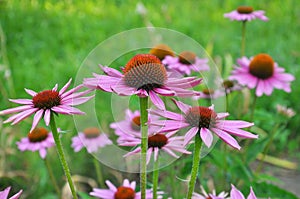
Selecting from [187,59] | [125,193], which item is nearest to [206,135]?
[125,193]

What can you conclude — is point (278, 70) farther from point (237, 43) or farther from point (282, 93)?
point (237, 43)

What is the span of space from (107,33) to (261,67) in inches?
65.5

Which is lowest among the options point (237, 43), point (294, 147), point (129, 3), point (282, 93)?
point (294, 147)

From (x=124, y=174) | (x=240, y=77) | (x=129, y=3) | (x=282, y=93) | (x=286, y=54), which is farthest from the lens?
(x=129, y=3)

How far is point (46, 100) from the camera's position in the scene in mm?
613

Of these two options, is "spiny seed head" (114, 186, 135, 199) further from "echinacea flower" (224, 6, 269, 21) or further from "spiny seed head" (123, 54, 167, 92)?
"echinacea flower" (224, 6, 269, 21)

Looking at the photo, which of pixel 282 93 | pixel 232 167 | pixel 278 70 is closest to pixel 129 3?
pixel 282 93

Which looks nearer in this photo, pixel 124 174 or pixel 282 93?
pixel 124 174

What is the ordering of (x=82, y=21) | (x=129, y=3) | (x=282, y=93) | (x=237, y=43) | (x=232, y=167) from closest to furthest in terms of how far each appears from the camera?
(x=232, y=167), (x=282, y=93), (x=237, y=43), (x=82, y=21), (x=129, y=3)

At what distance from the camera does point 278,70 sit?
4.34 feet

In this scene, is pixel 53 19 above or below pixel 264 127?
above

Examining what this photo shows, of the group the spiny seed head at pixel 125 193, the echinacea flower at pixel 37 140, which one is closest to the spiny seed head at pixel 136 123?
the spiny seed head at pixel 125 193

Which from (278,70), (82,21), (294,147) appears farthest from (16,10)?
(278,70)

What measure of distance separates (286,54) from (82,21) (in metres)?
1.28
